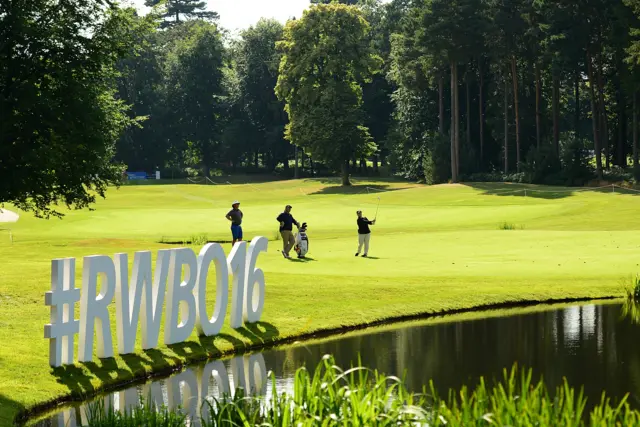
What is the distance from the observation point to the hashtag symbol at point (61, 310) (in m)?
16.6

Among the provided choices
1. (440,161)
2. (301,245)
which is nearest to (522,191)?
(440,161)

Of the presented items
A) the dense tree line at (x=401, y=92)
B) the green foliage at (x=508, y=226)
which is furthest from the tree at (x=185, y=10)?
the green foliage at (x=508, y=226)

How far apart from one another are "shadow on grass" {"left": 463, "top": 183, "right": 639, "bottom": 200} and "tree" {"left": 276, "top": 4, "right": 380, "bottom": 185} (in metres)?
18.9

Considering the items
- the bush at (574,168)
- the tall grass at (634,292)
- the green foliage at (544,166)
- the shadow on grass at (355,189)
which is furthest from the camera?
the shadow on grass at (355,189)

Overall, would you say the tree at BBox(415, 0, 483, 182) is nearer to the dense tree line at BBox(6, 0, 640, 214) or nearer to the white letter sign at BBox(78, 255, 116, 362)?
the dense tree line at BBox(6, 0, 640, 214)

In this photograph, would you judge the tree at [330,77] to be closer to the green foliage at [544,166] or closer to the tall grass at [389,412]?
the green foliage at [544,166]

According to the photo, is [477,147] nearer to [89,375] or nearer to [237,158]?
[237,158]

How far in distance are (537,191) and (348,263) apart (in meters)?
40.0

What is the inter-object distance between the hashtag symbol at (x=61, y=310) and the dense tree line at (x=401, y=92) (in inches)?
413

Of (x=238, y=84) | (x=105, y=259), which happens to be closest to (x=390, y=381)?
(x=105, y=259)

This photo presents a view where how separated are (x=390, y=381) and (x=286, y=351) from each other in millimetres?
3591

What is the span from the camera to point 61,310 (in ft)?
55.8

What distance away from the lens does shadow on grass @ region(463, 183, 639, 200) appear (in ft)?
226

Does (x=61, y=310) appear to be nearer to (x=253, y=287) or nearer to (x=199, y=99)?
(x=253, y=287)
